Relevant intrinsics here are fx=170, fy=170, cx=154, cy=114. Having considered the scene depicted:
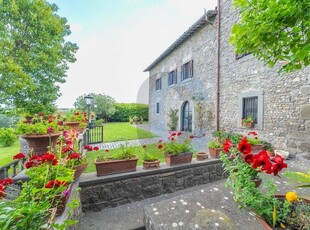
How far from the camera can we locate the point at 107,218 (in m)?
2.33

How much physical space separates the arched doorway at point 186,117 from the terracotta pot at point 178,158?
20.8 ft

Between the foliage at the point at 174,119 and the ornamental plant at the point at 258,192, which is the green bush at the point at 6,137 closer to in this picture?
the foliage at the point at 174,119

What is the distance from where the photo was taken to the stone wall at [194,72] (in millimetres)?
7559

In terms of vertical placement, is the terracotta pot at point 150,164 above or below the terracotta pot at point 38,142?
below

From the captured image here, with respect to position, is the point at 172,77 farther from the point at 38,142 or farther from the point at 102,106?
the point at 102,106

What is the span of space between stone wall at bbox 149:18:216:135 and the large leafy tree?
233 inches

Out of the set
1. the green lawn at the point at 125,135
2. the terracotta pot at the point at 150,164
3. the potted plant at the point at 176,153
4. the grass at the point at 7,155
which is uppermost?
the potted plant at the point at 176,153

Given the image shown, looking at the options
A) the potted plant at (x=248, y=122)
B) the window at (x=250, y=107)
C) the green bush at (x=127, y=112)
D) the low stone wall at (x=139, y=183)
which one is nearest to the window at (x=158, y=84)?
the green bush at (x=127, y=112)

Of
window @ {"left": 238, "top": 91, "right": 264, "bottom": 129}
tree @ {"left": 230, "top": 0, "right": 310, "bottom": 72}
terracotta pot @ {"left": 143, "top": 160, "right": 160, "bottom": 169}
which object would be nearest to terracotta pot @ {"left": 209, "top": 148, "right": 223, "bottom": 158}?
terracotta pot @ {"left": 143, "top": 160, "right": 160, "bottom": 169}

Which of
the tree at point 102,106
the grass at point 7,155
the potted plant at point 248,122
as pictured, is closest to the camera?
the potted plant at point 248,122

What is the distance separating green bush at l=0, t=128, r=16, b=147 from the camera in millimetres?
9567

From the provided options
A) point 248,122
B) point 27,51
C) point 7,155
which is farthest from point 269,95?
point 7,155

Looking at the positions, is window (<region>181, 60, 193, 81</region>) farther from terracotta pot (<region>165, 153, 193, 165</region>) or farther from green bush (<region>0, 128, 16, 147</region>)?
green bush (<region>0, 128, 16, 147</region>)

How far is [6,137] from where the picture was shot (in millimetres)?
9648
